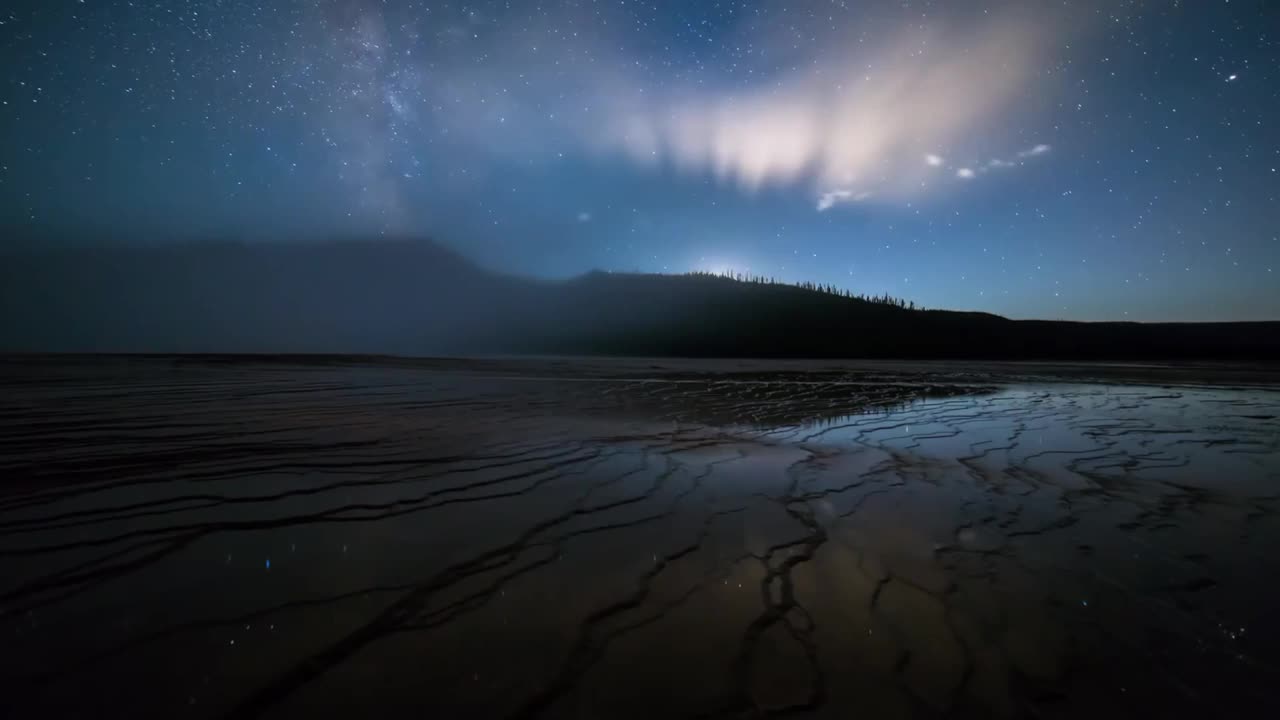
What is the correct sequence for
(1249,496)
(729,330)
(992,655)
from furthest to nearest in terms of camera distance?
(729,330) < (1249,496) < (992,655)

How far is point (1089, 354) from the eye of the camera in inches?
2564

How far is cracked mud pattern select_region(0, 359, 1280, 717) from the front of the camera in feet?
6.04

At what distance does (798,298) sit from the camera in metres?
107

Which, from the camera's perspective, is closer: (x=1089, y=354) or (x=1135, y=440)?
(x=1135, y=440)

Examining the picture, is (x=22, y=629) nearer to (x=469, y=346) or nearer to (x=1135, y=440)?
(x=1135, y=440)

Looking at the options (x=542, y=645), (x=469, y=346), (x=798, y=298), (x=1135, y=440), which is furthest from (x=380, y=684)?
(x=469, y=346)

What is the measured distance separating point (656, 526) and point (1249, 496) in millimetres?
5212

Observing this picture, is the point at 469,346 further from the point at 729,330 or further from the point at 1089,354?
the point at 1089,354

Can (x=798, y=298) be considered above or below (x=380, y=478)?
above

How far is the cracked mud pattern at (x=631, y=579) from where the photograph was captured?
1.84m

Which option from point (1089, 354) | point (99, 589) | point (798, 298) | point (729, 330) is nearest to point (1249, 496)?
point (99, 589)

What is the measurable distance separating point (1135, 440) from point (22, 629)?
34.4ft

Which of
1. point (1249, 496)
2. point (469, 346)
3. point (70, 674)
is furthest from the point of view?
point (469, 346)

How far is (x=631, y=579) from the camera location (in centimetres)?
274
